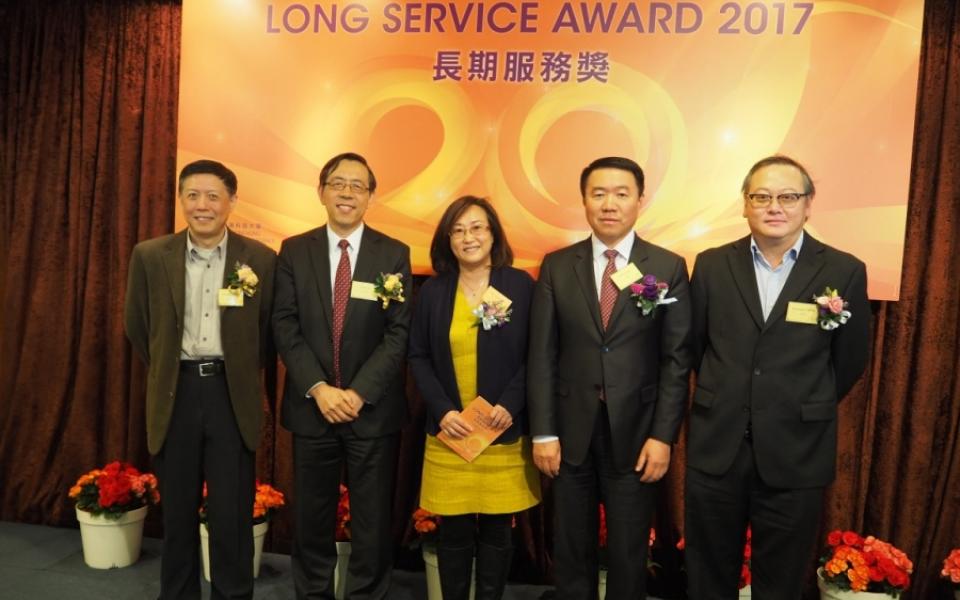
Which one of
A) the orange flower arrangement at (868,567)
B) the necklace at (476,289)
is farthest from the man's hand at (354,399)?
the orange flower arrangement at (868,567)

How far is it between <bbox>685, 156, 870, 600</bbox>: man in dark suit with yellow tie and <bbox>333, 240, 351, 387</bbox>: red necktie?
126cm

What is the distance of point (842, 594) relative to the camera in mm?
2713

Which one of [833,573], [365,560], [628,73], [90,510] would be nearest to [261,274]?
[365,560]

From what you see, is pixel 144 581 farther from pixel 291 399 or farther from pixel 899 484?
pixel 899 484

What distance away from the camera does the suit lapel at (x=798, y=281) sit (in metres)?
2.13

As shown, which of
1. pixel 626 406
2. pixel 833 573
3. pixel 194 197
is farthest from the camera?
pixel 833 573

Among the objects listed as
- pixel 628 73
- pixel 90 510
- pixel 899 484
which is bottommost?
pixel 90 510

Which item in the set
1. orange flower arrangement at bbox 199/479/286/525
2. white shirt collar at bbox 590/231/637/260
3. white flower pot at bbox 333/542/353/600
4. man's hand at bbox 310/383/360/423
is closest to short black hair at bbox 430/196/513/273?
white shirt collar at bbox 590/231/637/260

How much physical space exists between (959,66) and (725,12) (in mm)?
965

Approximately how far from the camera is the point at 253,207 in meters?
3.32

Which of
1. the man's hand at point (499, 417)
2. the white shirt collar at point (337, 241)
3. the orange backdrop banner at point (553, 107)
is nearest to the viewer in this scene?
the man's hand at point (499, 417)

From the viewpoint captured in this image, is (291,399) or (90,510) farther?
(90,510)

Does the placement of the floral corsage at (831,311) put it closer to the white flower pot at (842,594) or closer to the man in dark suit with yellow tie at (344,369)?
the white flower pot at (842,594)

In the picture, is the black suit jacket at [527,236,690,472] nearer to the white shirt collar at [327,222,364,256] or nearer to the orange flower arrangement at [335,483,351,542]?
the white shirt collar at [327,222,364,256]
